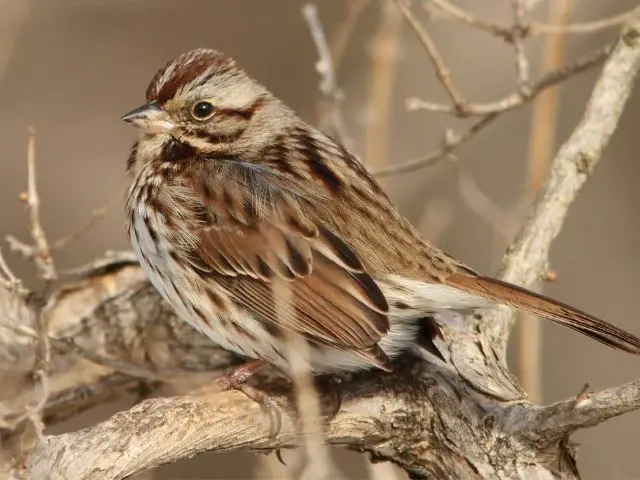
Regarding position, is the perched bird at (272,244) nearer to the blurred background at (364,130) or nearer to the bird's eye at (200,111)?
the bird's eye at (200,111)

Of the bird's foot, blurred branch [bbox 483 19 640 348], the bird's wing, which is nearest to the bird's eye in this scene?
the bird's wing

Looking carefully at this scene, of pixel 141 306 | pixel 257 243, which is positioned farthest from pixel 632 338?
pixel 141 306

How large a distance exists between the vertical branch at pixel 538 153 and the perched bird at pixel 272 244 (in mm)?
993

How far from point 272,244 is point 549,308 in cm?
90

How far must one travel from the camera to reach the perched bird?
12.9ft

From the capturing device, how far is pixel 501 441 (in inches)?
145

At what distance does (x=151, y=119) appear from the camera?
430 centimetres

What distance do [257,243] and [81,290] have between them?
1.02 meters

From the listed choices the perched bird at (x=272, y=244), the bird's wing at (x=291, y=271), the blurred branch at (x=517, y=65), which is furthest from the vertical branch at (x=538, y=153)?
the bird's wing at (x=291, y=271)

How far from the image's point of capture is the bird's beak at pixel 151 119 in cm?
427

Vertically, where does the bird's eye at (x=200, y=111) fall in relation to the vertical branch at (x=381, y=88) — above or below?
below

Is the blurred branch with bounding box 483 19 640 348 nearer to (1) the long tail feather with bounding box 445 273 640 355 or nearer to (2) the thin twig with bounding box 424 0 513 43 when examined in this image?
(1) the long tail feather with bounding box 445 273 640 355

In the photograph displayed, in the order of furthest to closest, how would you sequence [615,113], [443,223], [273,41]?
1. [273,41]
2. [443,223]
3. [615,113]

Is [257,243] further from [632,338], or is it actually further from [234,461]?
[234,461]
